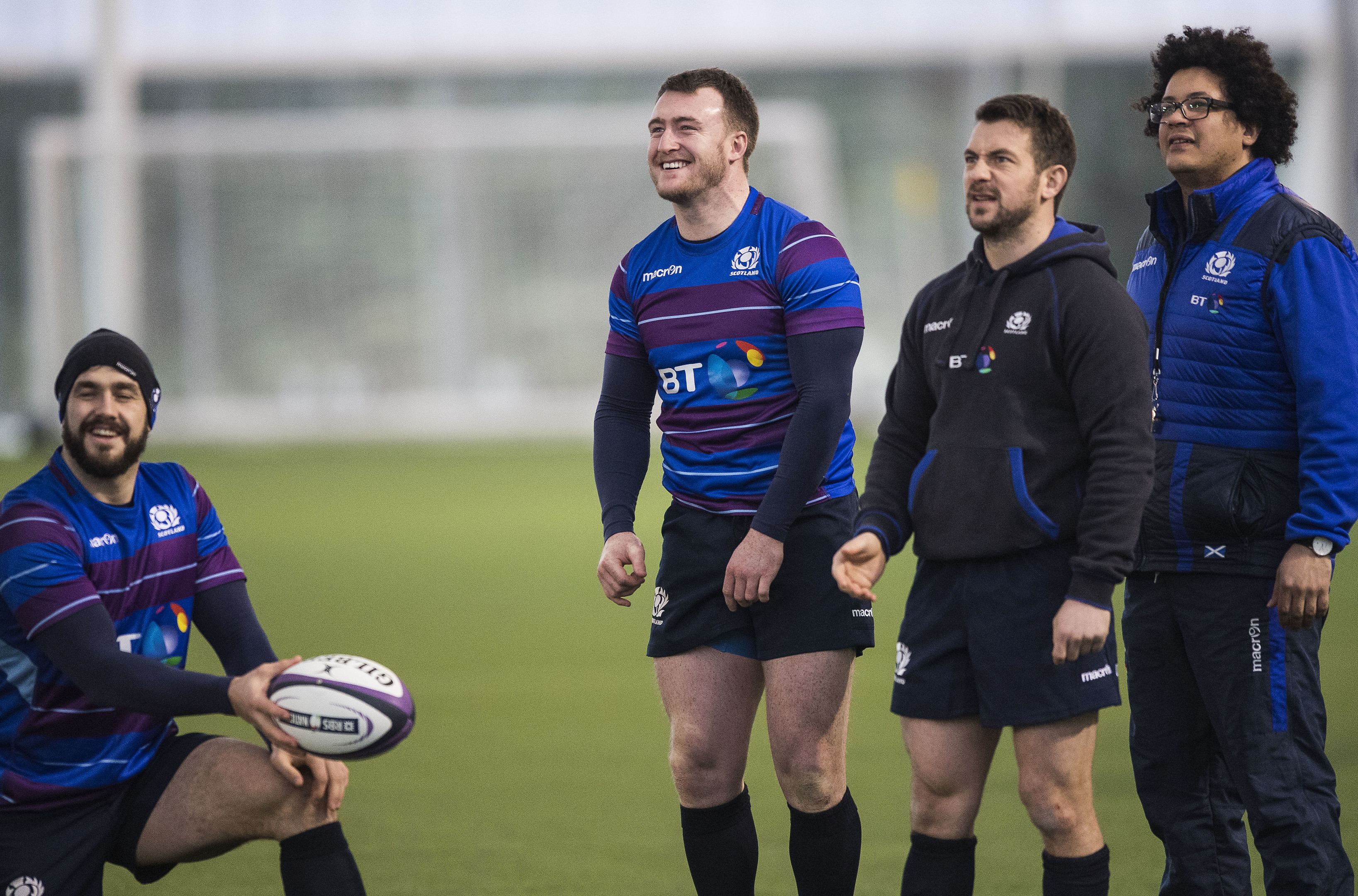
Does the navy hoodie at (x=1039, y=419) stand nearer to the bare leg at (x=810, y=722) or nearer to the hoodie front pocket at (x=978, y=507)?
the hoodie front pocket at (x=978, y=507)

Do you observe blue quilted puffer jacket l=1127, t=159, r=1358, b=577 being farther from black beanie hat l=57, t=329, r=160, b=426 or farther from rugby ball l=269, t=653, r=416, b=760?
black beanie hat l=57, t=329, r=160, b=426

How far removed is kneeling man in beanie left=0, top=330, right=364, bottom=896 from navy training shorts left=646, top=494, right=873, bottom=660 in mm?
770

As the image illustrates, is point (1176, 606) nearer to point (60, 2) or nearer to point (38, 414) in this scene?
point (38, 414)

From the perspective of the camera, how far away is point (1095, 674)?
8.36 feet

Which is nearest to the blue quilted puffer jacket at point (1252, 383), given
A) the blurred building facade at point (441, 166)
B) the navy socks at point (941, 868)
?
the navy socks at point (941, 868)

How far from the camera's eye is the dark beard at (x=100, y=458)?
272cm

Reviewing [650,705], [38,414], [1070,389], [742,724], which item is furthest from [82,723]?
[38,414]

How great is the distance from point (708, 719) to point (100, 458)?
4.27 feet

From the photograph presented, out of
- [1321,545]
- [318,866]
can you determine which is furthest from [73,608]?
[1321,545]

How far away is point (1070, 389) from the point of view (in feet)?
8.33

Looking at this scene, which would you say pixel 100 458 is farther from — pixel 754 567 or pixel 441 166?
pixel 441 166

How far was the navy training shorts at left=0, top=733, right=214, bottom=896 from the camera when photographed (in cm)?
267

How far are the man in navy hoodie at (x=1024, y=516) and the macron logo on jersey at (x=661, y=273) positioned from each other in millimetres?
618

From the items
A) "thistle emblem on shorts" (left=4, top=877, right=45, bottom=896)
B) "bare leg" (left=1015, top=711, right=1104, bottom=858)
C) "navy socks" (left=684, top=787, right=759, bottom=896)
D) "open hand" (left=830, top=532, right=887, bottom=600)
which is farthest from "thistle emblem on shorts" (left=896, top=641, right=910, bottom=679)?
"thistle emblem on shorts" (left=4, top=877, right=45, bottom=896)
